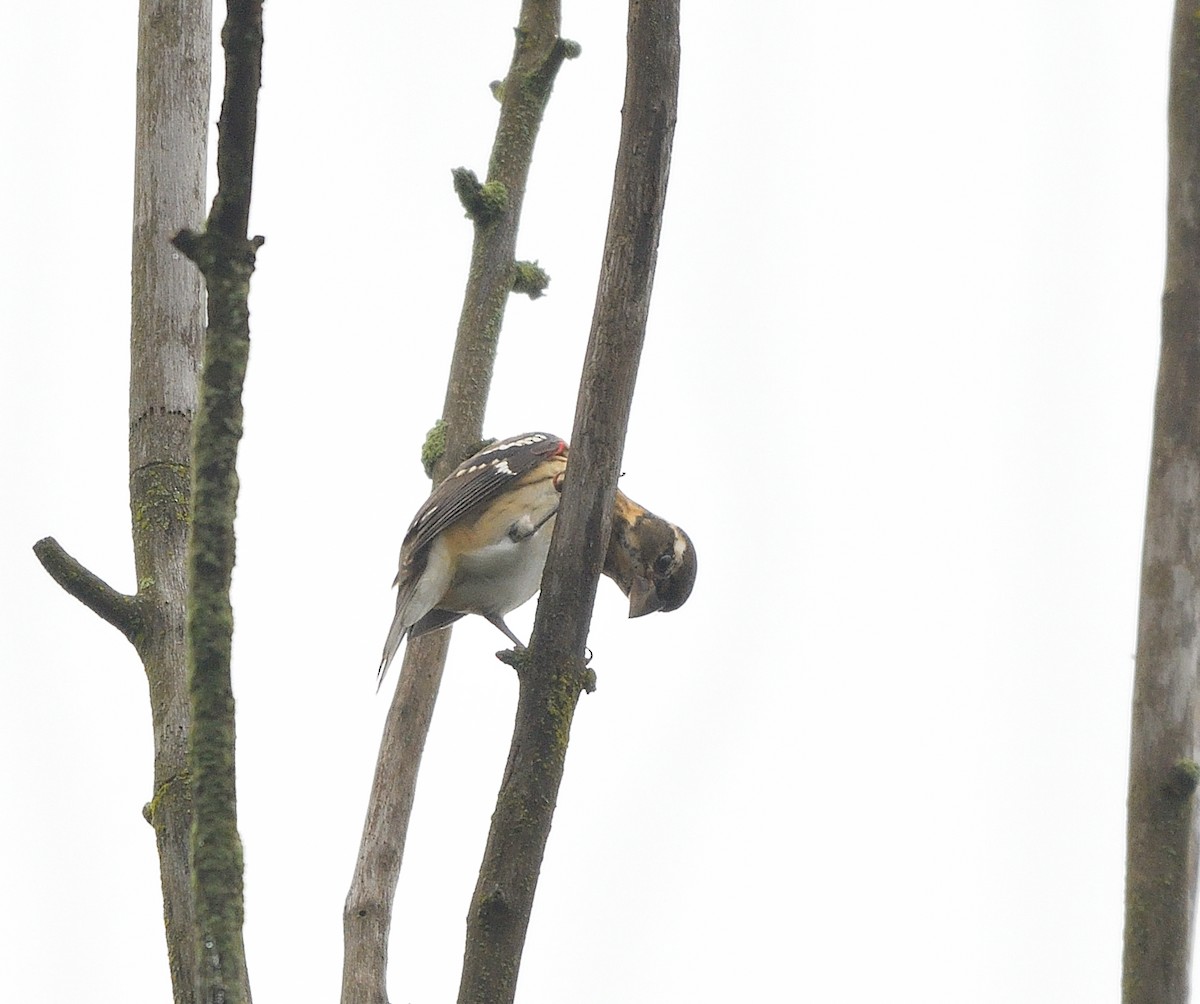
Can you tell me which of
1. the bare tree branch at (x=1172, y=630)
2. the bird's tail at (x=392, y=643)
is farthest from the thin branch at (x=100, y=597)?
the bird's tail at (x=392, y=643)

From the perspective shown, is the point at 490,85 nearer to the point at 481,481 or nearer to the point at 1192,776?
the point at 481,481

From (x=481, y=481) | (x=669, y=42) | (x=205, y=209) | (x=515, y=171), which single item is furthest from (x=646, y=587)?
(x=669, y=42)

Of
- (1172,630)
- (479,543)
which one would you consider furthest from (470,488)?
(1172,630)

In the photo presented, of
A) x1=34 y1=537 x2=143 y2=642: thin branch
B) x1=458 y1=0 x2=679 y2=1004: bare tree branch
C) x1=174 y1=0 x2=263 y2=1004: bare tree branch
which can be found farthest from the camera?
x1=34 y1=537 x2=143 y2=642: thin branch

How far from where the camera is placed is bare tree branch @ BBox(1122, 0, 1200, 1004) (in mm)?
3080

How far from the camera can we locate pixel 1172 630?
10.8 feet

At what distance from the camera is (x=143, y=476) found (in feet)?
13.3

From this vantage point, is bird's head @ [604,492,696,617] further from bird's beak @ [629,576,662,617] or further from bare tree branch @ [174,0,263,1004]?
bare tree branch @ [174,0,263,1004]

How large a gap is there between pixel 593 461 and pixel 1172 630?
1.28 m

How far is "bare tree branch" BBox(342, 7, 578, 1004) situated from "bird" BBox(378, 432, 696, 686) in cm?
64

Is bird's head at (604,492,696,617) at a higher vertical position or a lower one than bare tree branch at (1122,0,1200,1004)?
higher

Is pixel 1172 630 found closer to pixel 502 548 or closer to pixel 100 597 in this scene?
pixel 100 597

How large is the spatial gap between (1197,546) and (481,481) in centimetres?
417

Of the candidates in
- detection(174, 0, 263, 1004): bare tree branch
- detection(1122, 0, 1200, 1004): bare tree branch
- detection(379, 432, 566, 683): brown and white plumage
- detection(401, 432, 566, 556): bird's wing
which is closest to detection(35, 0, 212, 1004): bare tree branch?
detection(174, 0, 263, 1004): bare tree branch
